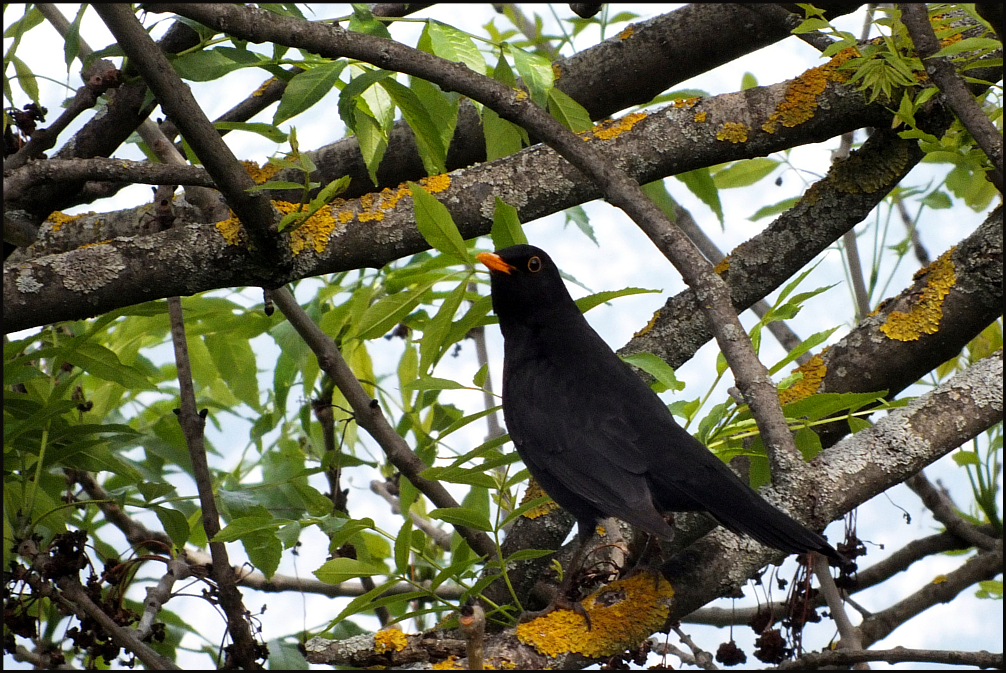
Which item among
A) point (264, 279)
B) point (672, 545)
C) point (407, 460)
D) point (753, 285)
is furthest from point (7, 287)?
point (753, 285)

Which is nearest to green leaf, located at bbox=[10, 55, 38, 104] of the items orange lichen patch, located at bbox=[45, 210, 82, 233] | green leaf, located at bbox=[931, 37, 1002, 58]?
orange lichen patch, located at bbox=[45, 210, 82, 233]

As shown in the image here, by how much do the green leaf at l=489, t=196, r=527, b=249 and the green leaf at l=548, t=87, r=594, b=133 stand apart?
327 millimetres

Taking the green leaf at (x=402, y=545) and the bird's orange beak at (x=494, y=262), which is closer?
the green leaf at (x=402, y=545)

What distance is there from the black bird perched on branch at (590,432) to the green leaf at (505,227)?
0.20 meters

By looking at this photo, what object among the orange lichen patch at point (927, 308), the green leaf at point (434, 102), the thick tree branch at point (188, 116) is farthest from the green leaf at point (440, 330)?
the orange lichen patch at point (927, 308)

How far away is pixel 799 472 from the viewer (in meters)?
2.08

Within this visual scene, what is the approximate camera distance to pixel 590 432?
2.56 metres

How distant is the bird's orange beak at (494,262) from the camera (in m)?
2.65

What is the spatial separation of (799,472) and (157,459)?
2106 millimetres

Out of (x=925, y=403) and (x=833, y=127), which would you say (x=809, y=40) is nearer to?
(x=833, y=127)

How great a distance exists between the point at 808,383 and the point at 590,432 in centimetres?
87

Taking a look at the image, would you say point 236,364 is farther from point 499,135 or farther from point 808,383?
point 808,383

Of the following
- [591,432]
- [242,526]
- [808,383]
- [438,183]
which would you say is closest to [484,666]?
[242,526]

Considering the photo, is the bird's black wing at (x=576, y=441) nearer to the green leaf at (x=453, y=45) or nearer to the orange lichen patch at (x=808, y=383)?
the orange lichen patch at (x=808, y=383)
